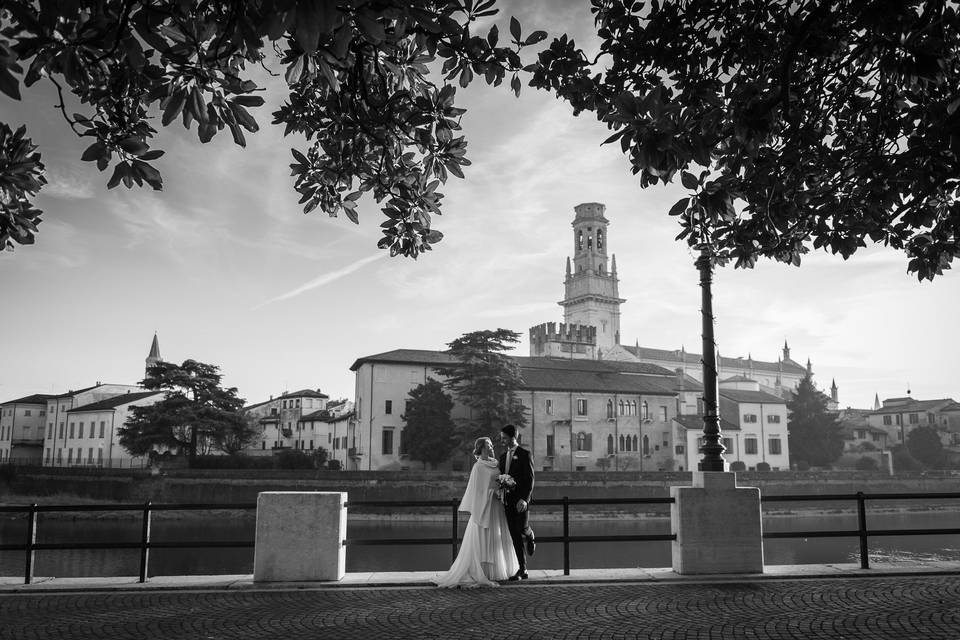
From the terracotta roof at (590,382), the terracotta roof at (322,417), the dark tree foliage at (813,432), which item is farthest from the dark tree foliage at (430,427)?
the dark tree foliage at (813,432)

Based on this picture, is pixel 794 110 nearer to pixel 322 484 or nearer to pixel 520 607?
pixel 520 607

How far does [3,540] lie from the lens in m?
30.5

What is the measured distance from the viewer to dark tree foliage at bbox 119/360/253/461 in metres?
50.3

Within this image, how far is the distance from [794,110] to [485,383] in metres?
49.1

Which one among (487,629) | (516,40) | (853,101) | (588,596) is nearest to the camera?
(516,40)

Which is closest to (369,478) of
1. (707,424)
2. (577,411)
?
(577,411)

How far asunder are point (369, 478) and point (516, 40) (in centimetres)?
4566

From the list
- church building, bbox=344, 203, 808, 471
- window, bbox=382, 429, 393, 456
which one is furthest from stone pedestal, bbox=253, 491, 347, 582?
window, bbox=382, 429, 393, 456

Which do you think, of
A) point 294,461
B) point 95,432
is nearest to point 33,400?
point 95,432

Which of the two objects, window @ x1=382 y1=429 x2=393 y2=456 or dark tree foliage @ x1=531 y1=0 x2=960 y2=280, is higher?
dark tree foliage @ x1=531 y1=0 x2=960 y2=280

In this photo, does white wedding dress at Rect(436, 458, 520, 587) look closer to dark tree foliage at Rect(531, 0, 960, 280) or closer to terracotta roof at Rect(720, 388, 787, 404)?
dark tree foliage at Rect(531, 0, 960, 280)

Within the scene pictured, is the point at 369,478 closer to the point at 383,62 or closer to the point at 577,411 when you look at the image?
the point at 577,411

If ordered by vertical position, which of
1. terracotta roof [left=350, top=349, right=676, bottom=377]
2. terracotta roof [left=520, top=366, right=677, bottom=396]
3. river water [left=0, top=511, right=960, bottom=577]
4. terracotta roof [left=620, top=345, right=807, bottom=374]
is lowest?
river water [left=0, top=511, right=960, bottom=577]

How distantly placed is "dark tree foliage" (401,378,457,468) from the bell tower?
5047 cm
